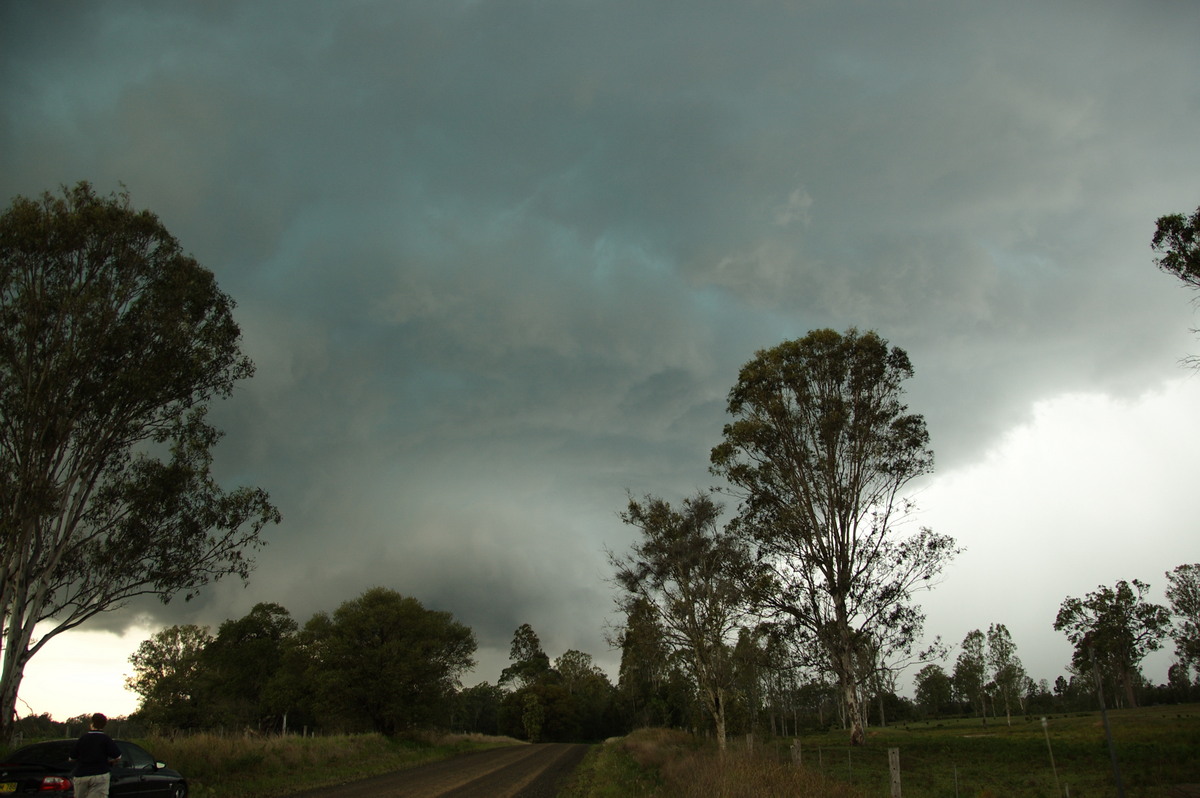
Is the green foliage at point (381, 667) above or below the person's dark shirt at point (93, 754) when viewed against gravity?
below

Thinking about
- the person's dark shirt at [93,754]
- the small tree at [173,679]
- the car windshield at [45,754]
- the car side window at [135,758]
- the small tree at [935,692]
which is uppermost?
the person's dark shirt at [93,754]

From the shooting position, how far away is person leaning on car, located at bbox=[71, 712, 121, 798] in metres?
9.27

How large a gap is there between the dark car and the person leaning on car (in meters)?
1.06

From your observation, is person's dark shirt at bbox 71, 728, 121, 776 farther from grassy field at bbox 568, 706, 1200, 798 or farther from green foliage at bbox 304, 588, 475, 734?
green foliage at bbox 304, 588, 475, 734

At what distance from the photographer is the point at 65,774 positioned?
397 inches

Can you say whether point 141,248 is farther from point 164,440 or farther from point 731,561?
point 731,561

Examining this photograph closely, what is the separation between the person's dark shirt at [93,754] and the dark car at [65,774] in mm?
1061

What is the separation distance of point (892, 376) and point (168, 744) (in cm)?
2747

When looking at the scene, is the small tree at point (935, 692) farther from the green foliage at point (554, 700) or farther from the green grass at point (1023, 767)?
the green grass at point (1023, 767)

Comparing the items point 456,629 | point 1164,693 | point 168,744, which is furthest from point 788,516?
point 1164,693

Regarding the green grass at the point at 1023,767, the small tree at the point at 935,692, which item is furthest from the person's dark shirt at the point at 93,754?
the small tree at the point at 935,692

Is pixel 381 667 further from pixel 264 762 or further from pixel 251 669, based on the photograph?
pixel 251 669

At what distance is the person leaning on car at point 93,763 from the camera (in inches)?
365

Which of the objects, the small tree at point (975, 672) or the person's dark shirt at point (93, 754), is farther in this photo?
the small tree at point (975, 672)
